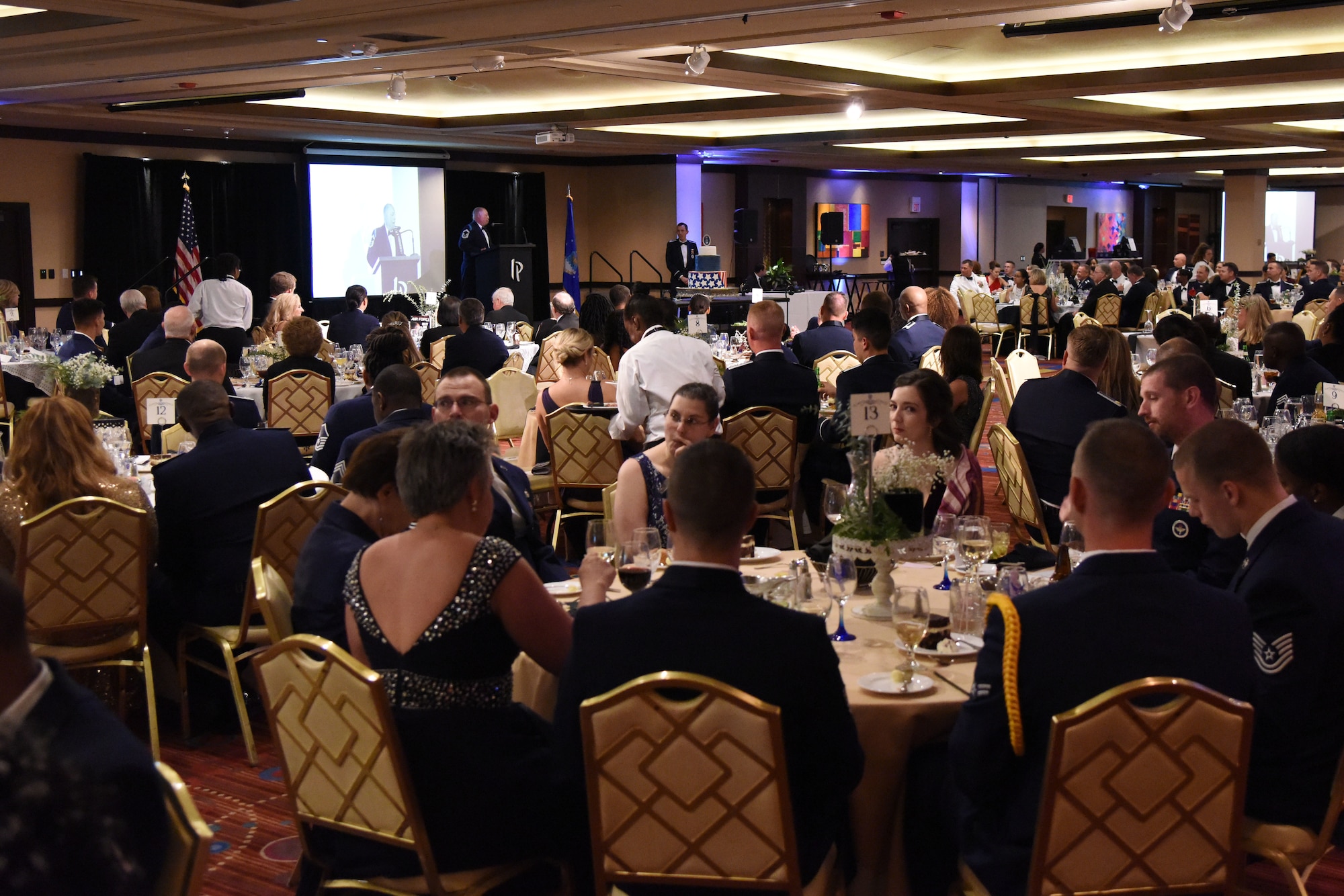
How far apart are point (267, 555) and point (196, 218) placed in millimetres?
13467

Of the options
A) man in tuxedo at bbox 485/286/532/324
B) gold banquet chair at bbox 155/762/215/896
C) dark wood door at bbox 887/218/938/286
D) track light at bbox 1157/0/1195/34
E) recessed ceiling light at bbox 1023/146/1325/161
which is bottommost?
gold banquet chair at bbox 155/762/215/896

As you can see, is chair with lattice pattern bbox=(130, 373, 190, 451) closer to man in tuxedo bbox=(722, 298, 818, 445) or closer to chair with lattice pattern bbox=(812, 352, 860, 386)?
man in tuxedo bbox=(722, 298, 818, 445)

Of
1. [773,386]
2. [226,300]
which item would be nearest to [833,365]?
[773,386]

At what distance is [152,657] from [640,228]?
16.9m

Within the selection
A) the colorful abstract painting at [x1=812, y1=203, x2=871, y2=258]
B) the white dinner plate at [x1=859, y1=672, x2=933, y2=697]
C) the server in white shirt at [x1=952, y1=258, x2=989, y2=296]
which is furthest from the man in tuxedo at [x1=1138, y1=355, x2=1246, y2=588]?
the colorful abstract painting at [x1=812, y1=203, x2=871, y2=258]

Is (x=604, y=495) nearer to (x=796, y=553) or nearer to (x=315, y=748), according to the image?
(x=796, y=553)

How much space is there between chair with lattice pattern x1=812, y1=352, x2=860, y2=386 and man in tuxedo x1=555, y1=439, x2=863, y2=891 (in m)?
6.02

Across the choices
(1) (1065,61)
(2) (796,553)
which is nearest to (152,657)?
(2) (796,553)

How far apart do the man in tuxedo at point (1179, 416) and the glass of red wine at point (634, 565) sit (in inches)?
63.4

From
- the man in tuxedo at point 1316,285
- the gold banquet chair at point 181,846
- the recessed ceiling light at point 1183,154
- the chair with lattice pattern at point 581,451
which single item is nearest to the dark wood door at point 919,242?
the recessed ceiling light at point 1183,154

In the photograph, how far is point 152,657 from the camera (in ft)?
16.0

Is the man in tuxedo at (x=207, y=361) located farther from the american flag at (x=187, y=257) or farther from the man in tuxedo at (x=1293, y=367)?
the american flag at (x=187, y=257)

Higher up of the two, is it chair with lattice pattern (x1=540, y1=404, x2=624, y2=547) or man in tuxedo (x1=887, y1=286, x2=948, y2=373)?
man in tuxedo (x1=887, y1=286, x2=948, y2=373)

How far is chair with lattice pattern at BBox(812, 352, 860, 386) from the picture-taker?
28.0 ft
